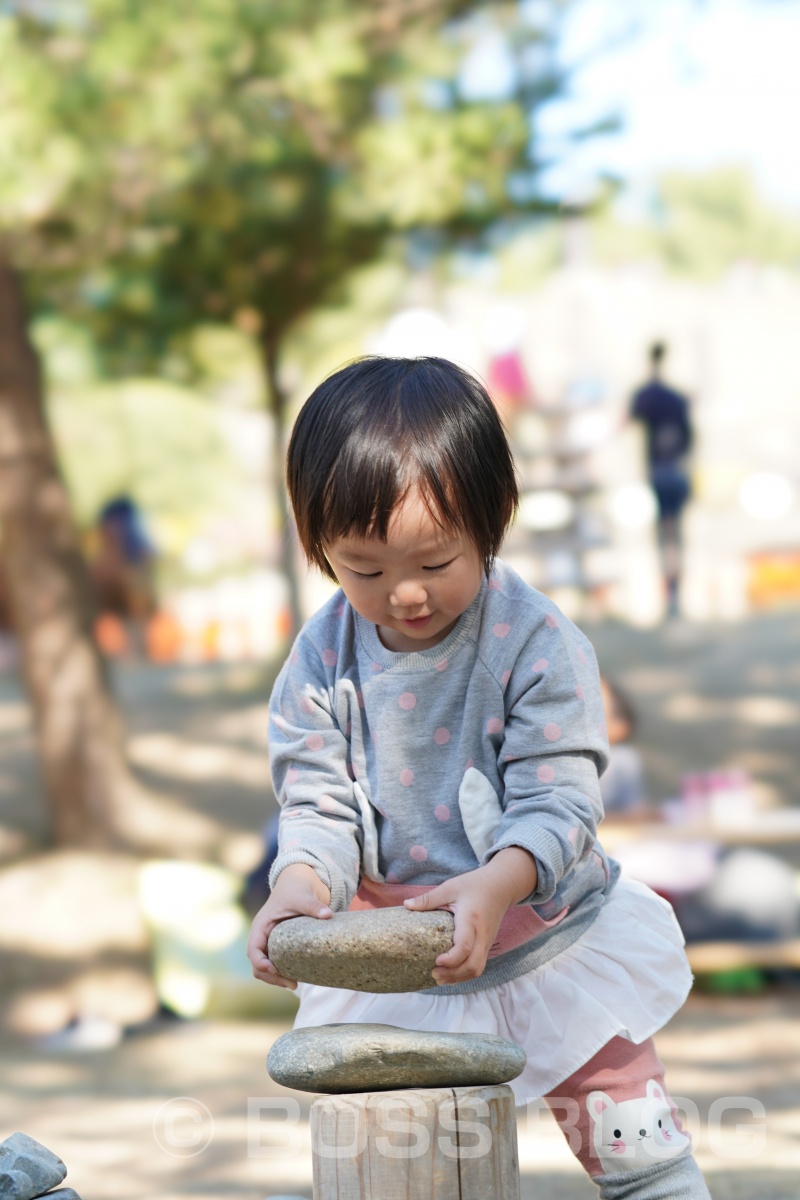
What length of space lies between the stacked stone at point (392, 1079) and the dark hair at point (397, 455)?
464mm

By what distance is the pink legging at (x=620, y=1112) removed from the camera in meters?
1.77

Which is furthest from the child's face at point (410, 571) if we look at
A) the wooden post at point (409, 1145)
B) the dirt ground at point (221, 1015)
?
the dirt ground at point (221, 1015)

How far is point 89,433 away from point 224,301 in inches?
440

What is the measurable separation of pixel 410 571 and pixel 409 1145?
658 millimetres

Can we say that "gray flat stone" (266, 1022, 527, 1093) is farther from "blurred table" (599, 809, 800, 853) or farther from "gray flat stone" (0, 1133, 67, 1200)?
"blurred table" (599, 809, 800, 853)

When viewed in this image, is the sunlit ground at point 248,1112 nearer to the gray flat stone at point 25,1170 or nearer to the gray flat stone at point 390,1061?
the gray flat stone at point 25,1170

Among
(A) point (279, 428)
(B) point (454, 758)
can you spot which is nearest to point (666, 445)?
(A) point (279, 428)

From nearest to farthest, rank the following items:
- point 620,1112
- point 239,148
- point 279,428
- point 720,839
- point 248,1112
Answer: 1. point 620,1112
2. point 248,1112
3. point 720,839
4. point 239,148
5. point 279,428

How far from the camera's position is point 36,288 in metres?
7.68

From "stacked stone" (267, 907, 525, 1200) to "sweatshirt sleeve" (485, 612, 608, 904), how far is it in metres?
0.18

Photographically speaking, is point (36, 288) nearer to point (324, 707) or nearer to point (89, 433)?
point (324, 707)

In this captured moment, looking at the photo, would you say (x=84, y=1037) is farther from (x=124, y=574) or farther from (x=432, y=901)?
(x=124, y=574)

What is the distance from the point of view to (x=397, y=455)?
1.64 meters

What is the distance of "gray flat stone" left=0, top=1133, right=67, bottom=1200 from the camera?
1967 mm
